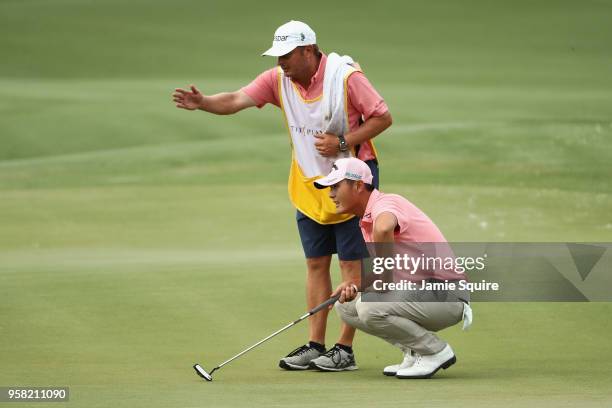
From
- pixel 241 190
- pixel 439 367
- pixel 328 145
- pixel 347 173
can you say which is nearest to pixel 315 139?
pixel 328 145

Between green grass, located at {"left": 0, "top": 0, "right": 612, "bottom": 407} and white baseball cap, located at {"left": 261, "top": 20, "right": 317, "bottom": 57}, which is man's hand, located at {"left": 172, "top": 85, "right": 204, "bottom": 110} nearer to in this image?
white baseball cap, located at {"left": 261, "top": 20, "right": 317, "bottom": 57}

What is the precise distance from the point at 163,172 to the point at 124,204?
3.56 metres

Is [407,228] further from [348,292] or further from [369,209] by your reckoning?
[348,292]

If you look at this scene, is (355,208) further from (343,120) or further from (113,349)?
(113,349)

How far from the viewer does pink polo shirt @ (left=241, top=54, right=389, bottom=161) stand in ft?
23.3

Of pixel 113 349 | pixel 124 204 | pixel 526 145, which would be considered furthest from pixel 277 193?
pixel 113 349

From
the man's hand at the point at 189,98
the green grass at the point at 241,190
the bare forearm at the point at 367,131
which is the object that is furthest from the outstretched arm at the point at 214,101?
the green grass at the point at 241,190

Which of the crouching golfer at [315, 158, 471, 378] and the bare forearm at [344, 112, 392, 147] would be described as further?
the bare forearm at [344, 112, 392, 147]

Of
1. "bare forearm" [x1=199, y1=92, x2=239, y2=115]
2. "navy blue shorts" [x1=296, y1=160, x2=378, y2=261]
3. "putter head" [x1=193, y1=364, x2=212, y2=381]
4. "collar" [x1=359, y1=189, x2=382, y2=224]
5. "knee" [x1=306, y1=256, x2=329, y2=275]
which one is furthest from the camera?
"bare forearm" [x1=199, y1=92, x2=239, y2=115]

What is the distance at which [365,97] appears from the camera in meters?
7.11

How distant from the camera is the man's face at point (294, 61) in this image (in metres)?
7.14

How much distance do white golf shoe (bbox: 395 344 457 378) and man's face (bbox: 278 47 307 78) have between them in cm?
165

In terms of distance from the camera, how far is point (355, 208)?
6.68m

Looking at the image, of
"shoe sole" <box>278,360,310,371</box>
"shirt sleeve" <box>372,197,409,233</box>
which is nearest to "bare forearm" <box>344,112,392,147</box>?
"shirt sleeve" <box>372,197,409,233</box>
